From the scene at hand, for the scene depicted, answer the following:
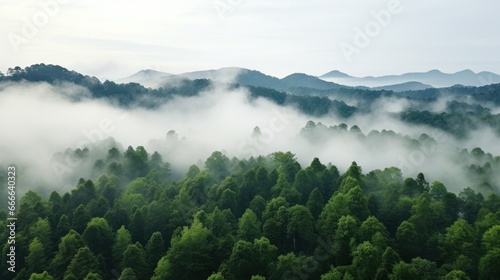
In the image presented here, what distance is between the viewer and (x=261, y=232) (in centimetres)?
6394

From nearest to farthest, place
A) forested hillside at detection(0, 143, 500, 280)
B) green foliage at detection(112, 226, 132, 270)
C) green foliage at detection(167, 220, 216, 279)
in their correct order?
1. forested hillside at detection(0, 143, 500, 280)
2. green foliage at detection(167, 220, 216, 279)
3. green foliage at detection(112, 226, 132, 270)

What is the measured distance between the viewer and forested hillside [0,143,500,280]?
5291 centimetres

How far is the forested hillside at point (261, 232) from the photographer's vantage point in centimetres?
5291

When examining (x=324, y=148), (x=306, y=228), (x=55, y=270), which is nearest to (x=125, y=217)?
(x=55, y=270)

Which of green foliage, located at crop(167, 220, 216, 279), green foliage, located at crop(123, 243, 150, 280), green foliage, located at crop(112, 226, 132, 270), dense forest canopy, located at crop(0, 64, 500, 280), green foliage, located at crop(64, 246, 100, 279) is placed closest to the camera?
dense forest canopy, located at crop(0, 64, 500, 280)

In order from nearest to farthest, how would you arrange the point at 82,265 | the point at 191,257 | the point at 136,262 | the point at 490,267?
the point at 490,267
the point at 82,265
the point at 136,262
the point at 191,257

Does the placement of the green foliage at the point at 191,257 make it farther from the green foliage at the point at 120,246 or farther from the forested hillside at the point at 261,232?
the green foliage at the point at 120,246

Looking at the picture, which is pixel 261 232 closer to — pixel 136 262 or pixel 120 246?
pixel 136 262

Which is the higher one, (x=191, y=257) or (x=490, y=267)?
(x=490, y=267)

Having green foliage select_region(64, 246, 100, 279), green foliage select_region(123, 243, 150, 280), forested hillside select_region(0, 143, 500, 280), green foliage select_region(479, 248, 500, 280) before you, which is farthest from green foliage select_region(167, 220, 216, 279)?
green foliage select_region(479, 248, 500, 280)

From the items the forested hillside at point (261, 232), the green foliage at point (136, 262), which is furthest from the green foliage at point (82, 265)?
the green foliage at point (136, 262)

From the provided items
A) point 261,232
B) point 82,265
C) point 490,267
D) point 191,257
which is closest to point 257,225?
point 261,232

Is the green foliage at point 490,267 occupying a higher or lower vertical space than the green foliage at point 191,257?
higher

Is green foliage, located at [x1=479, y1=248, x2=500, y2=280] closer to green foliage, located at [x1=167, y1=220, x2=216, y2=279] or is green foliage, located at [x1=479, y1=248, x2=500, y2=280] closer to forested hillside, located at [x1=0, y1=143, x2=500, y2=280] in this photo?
forested hillside, located at [x1=0, y1=143, x2=500, y2=280]
